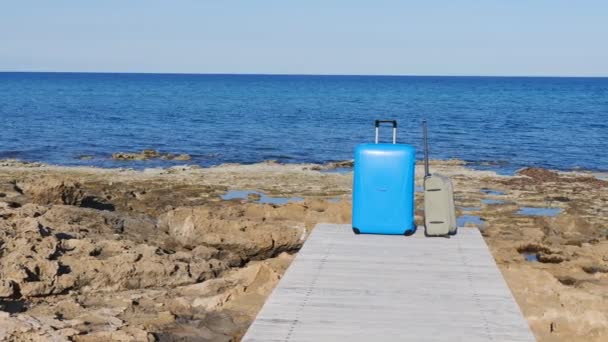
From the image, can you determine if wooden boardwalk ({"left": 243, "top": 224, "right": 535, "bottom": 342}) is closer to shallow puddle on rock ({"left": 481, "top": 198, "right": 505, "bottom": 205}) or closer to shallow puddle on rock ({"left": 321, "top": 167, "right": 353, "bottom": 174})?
shallow puddle on rock ({"left": 481, "top": 198, "right": 505, "bottom": 205})

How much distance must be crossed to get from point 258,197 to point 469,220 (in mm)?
5904

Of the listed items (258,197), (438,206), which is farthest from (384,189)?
(258,197)

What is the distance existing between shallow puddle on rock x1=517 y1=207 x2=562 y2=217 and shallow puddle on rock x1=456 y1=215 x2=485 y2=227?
1431 mm

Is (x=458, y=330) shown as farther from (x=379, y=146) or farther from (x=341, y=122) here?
(x=341, y=122)

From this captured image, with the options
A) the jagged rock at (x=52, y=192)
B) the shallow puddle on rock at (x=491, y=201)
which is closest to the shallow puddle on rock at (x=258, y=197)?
the shallow puddle on rock at (x=491, y=201)

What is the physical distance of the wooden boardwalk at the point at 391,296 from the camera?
6.44m

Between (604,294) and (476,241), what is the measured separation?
245cm

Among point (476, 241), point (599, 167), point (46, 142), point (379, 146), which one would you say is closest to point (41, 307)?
point (379, 146)

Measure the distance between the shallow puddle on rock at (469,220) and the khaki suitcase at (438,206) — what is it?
23.0ft

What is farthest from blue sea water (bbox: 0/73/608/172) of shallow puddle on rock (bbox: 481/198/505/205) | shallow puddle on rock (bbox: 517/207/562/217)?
shallow puddle on rock (bbox: 517/207/562/217)

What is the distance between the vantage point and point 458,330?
6492mm

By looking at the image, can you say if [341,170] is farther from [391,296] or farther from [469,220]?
[391,296]

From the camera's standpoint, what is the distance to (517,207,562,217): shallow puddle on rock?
19109 mm

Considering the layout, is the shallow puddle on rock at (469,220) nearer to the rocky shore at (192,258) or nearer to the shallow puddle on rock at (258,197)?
the rocky shore at (192,258)
